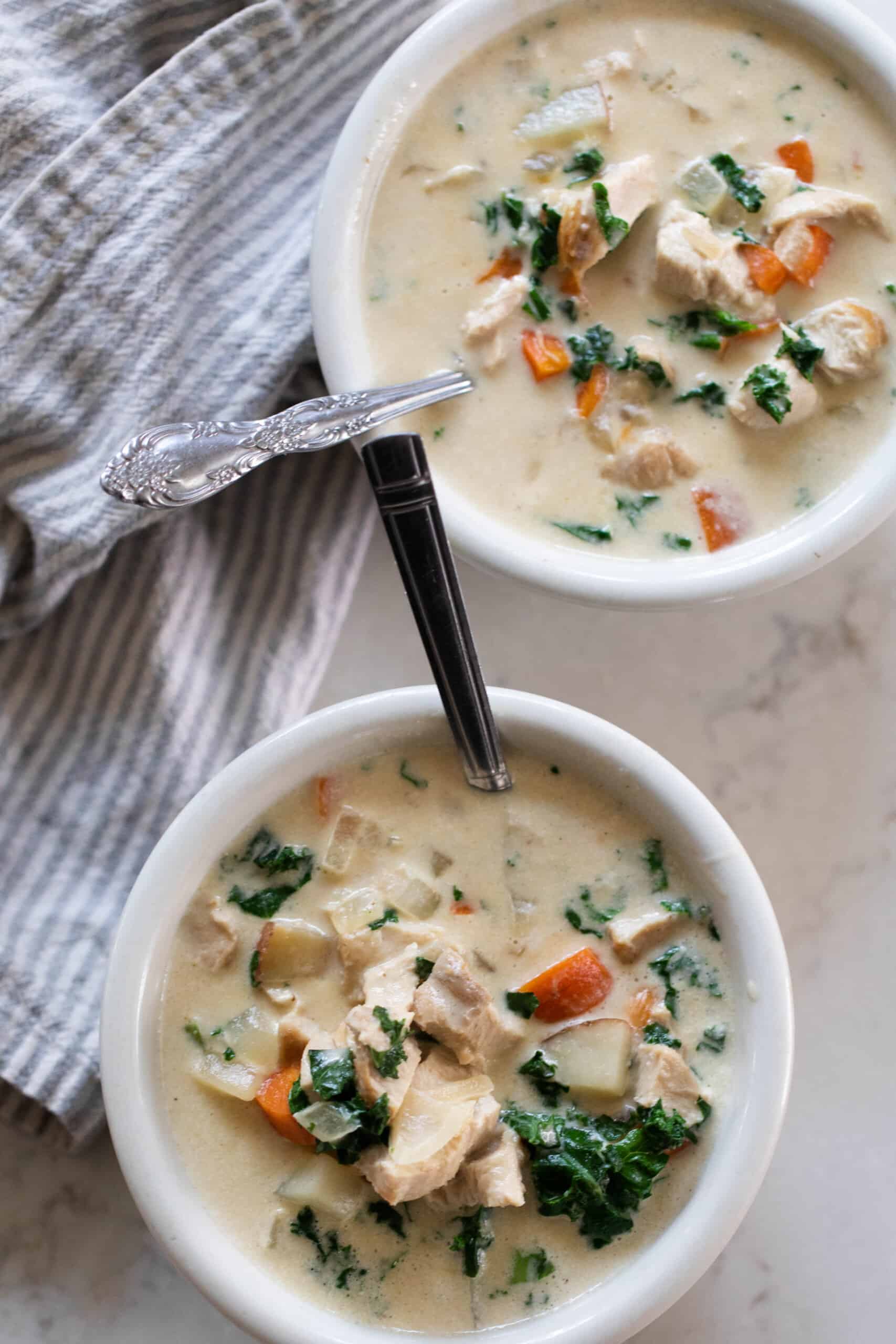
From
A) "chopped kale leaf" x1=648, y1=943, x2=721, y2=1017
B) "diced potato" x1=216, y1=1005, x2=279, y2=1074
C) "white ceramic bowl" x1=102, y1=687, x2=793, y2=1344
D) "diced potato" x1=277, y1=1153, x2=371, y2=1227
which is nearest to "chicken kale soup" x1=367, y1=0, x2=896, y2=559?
"white ceramic bowl" x1=102, y1=687, x2=793, y2=1344

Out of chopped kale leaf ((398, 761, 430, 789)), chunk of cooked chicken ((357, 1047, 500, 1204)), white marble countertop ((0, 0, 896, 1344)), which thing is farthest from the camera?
white marble countertop ((0, 0, 896, 1344))

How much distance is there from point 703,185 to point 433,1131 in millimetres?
1425

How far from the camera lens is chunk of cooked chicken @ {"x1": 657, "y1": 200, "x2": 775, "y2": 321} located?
2020 mm

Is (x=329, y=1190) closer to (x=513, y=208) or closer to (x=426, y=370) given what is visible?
(x=426, y=370)

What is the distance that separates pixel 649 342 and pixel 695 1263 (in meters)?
1.30

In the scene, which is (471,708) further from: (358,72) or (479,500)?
(358,72)

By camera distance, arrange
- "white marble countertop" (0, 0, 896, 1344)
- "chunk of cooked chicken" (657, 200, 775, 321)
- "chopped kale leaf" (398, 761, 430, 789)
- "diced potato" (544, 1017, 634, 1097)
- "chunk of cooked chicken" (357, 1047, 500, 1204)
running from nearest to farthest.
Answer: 1. "chunk of cooked chicken" (357, 1047, 500, 1204)
2. "diced potato" (544, 1017, 634, 1097)
3. "chopped kale leaf" (398, 761, 430, 789)
4. "chunk of cooked chicken" (657, 200, 775, 321)
5. "white marble countertop" (0, 0, 896, 1344)

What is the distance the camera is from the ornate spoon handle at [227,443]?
1.89 meters

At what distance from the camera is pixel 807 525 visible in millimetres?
2059

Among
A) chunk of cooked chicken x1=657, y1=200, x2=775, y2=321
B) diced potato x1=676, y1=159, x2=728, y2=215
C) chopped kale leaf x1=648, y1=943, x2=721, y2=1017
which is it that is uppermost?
diced potato x1=676, y1=159, x2=728, y2=215

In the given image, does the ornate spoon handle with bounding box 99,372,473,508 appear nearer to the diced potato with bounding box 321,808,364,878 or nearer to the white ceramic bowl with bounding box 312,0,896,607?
the white ceramic bowl with bounding box 312,0,896,607

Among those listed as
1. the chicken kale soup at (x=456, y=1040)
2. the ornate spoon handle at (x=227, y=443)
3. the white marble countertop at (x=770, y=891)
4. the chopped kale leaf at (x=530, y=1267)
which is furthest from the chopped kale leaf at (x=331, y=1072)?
the ornate spoon handle at (x=227, y=443)

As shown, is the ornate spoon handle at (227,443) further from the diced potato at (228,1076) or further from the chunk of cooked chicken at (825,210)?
the diced potato at (228,1076)

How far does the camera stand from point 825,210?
204 cm
